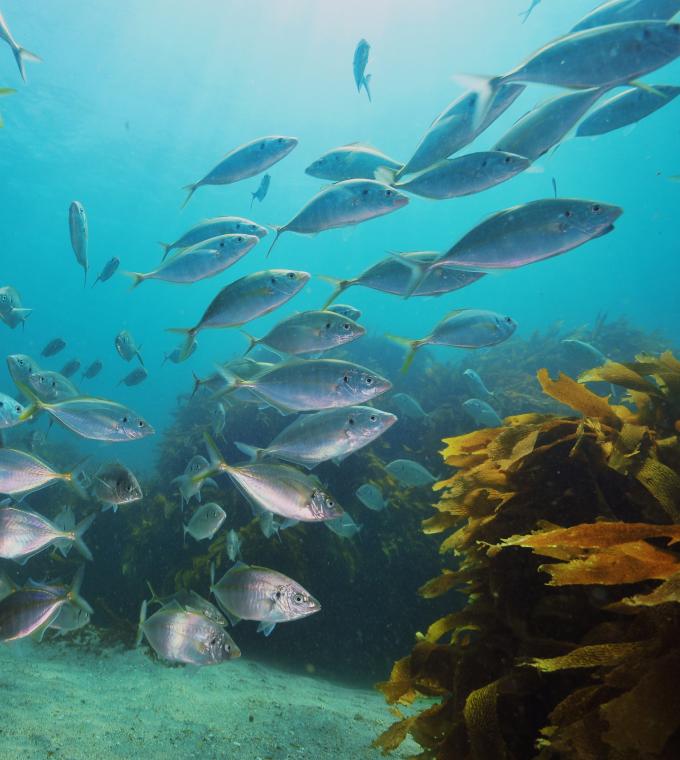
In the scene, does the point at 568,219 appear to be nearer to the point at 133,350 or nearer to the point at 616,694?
the point at 616,694

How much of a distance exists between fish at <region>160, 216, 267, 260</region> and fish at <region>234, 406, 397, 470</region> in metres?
2.14

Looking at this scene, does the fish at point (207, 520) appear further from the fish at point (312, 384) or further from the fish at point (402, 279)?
the fish at point (402, 279)

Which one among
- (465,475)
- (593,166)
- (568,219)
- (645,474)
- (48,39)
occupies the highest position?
(48,39)

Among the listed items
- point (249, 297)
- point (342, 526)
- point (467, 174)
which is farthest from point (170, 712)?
point (467, 174)

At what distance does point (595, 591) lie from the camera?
189 cm

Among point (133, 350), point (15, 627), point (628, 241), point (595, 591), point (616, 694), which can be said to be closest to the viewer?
point (616, 694)

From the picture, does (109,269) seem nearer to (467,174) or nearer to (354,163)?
(354,163)

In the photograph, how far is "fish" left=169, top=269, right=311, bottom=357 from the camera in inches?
128

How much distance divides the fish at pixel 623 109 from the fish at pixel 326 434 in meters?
2.93

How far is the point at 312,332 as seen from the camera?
3.22m

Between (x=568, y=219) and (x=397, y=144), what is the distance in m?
47.2

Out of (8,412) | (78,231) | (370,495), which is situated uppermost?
(78,231)

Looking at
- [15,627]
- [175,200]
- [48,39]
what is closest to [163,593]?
[15,627]

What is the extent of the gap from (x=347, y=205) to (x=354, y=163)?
2.36 feet
